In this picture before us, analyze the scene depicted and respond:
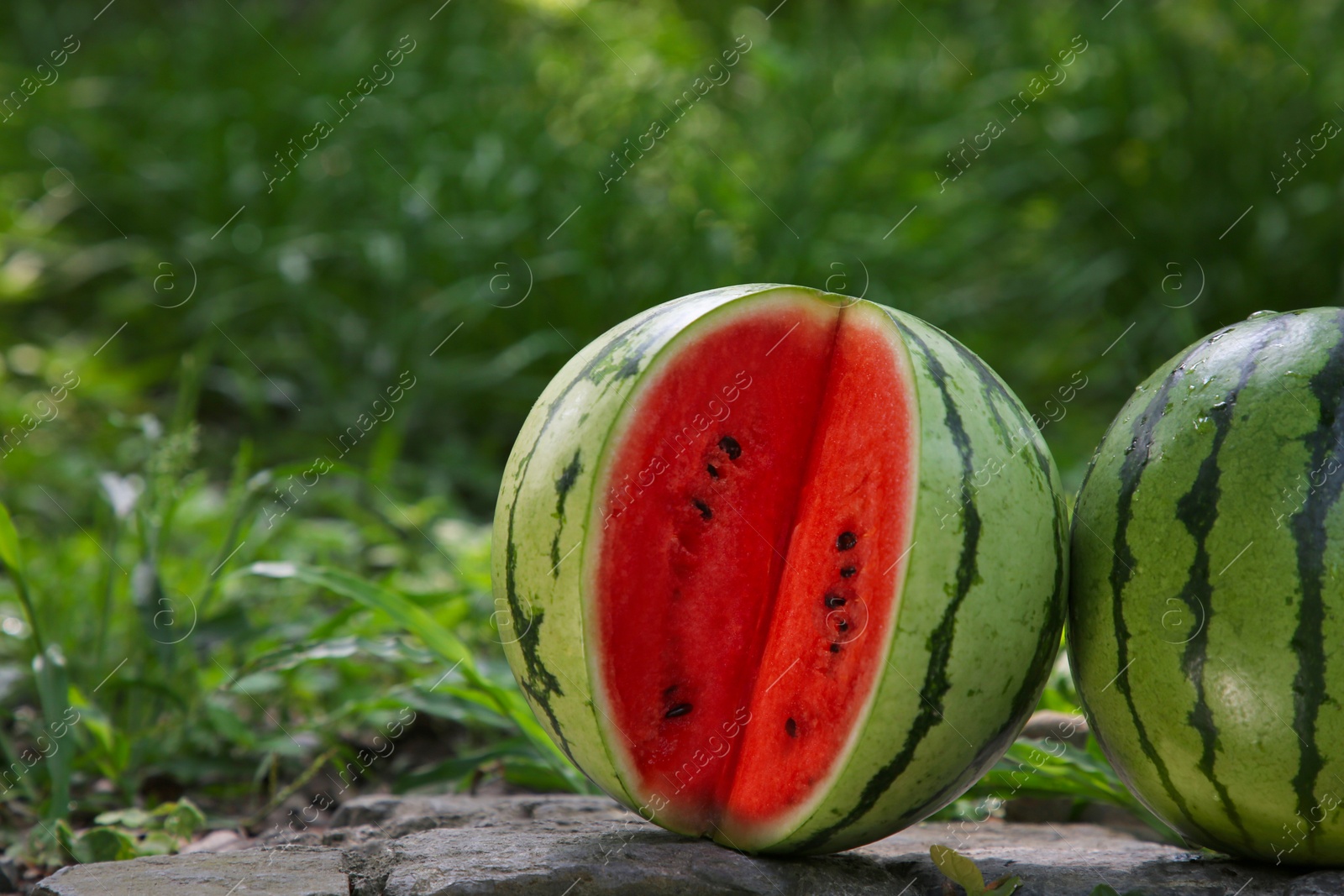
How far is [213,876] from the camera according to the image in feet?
5.15

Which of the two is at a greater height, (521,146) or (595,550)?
(521,146)

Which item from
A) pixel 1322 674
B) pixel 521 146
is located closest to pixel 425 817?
pixel 1322 674

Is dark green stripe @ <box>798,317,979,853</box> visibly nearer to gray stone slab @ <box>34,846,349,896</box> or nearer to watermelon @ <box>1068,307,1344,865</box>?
watermelon @ <box>1068,307,1344,865</box>

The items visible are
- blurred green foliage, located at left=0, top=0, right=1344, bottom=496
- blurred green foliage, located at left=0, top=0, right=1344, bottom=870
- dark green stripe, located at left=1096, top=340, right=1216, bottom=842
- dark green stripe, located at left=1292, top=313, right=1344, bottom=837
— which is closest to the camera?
dark green stripe, located at left=1292, top=313, right=1344, bottom=837

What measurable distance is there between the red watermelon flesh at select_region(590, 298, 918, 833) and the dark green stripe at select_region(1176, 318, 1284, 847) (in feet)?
1.26

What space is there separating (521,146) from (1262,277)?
3.42 metres

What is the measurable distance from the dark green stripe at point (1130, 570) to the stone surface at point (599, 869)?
13 centimetres

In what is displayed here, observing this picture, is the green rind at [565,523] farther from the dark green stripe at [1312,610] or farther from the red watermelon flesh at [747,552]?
the dark green stripe at [1312,610]

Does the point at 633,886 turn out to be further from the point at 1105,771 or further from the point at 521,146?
the point at 521,146

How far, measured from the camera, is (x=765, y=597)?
159 cm

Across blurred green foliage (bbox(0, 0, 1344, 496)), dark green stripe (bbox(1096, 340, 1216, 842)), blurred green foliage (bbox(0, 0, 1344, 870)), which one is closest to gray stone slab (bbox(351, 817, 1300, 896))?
dark green stripe (bbox(1096, 340, 1216, 842))

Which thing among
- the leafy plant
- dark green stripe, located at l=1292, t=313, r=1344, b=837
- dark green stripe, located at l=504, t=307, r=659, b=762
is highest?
dark green stripe, located at l=504, t=307, r=659, b=762

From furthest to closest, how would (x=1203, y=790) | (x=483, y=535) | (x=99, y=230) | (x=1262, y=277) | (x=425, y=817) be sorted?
(x=99, y=230) < (x=1262, y=277) < (x=483, y=535) < (x=425, y=817) < (x=1203, y=790)

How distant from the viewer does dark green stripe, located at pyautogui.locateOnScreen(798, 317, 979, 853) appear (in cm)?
146
